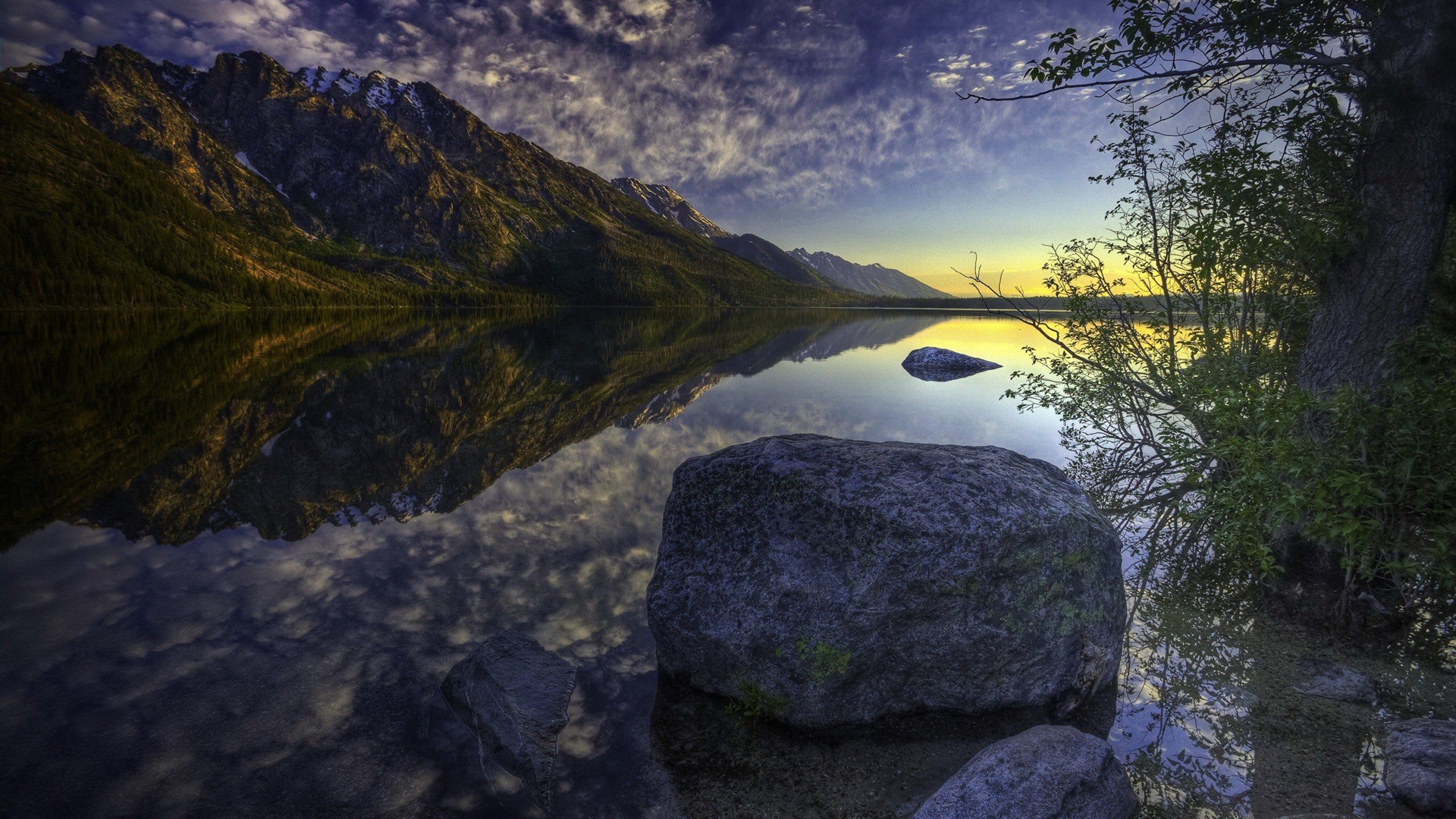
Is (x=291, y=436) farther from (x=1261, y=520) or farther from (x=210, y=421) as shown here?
(x=1261, y=520)

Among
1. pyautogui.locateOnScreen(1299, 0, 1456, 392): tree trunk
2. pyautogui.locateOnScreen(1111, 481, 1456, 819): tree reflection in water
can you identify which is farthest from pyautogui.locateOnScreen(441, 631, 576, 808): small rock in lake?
pyautogui.locateOnScreen(1299, 0, 1456, 392): tree trunk

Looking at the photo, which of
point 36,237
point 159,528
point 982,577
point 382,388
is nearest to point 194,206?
point 36,237

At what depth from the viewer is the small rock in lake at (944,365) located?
3117cm

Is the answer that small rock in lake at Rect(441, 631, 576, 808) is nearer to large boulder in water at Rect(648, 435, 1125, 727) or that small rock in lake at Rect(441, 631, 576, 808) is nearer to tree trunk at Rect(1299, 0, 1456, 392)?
large boulder in water at Rect(648, 435, 1125, 727)

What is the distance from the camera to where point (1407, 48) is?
655cm

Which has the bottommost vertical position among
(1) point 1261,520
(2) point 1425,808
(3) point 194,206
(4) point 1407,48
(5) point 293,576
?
(5) point 293,576

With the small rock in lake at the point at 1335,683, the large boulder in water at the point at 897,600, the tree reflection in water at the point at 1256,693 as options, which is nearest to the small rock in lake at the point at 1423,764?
the tree reflection in water at the point at 1256,693

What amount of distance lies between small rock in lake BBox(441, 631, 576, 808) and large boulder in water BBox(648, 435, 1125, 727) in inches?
48.4

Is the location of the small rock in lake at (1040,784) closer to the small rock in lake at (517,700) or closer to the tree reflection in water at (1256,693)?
the tree reflection in water at (1256,693)

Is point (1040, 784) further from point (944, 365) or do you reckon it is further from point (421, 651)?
point (944, 365)

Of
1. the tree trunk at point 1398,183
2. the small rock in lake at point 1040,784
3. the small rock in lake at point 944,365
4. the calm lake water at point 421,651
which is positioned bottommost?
the calm lake water at point 421,651

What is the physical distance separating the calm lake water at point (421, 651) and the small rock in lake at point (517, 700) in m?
0.14

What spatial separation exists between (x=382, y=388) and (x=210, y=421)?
23.5 feet

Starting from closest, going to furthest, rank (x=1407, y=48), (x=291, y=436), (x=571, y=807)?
(x=571, y=807) → (x=1407, y=48) → (x=291, y=436)
